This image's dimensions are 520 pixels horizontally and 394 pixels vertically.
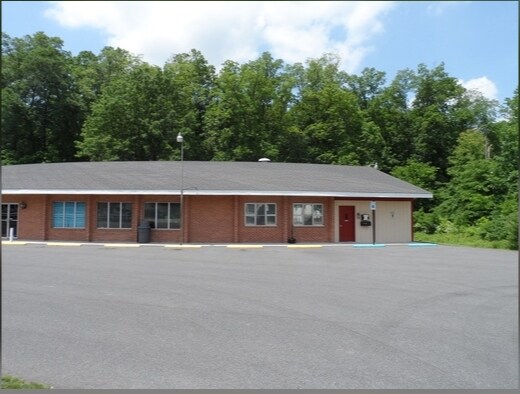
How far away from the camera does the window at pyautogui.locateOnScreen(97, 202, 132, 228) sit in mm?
21828

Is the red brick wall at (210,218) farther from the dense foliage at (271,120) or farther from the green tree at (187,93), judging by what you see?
the green tree at (187,93)

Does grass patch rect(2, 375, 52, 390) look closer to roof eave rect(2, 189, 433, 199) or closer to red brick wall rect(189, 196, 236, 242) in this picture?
roof eave rect(2, 189, 433, 199)

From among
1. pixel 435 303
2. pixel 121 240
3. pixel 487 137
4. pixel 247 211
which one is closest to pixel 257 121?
pixel 247 211

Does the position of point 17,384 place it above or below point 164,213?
below

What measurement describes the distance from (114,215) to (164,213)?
2590 mm

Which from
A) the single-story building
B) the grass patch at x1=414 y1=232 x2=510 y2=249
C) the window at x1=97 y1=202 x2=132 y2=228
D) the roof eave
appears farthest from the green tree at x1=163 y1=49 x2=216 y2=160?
the grass patch at x1=414 y1=232 x2=510 y2=249

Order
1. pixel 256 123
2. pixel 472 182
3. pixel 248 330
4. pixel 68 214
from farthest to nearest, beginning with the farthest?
pixel 256 123
pixel 68 214
pixel 472 182
pixel 248 330

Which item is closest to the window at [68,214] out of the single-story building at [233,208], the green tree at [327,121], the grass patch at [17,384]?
the single-story building at [233,208]

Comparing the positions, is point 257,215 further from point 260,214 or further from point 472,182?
point 472,182

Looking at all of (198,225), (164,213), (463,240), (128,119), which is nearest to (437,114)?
(463,240)

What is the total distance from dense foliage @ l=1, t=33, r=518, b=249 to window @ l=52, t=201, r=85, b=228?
274 inches

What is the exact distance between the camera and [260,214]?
72.8 feet

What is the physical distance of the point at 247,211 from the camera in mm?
22125

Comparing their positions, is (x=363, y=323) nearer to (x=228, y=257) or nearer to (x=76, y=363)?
(x=76, y=363)
